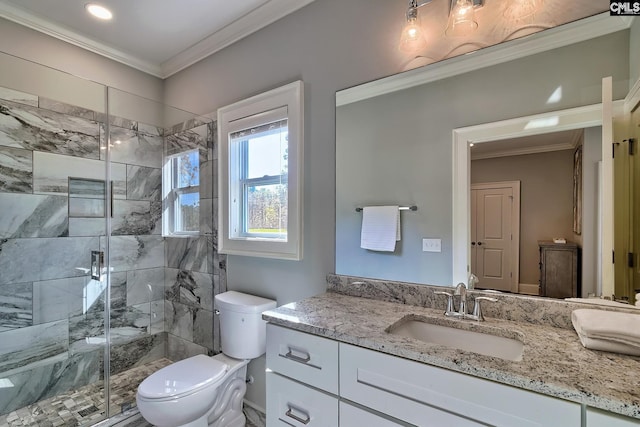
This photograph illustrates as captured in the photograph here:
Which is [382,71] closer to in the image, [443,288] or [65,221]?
[443,288]

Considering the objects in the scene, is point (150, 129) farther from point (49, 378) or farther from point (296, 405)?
point (296, 405)

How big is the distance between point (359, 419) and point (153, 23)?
8.52ft

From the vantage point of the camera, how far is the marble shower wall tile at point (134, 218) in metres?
2.43

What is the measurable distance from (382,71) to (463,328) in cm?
125

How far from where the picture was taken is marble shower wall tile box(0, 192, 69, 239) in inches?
78.1

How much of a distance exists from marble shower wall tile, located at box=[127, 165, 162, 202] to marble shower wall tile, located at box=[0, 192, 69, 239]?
44 cm

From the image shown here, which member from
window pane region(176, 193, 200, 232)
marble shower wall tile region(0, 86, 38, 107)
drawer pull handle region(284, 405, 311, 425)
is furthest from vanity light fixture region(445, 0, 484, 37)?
marble shower wall tile region(0, 86, 38, 107)

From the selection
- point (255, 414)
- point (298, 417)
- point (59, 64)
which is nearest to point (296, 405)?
point (298, 417)

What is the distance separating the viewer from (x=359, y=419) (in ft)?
3.33

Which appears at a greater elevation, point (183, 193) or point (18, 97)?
point (18, 97)

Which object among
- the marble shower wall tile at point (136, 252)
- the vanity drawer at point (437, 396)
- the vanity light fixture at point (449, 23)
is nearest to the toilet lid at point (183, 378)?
the vanity drawer at point (437, 396)

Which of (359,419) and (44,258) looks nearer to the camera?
(359,419)

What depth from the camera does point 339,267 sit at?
168cm

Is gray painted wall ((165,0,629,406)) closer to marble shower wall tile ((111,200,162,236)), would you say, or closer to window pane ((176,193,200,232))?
window pane ((176,193,200,232))
